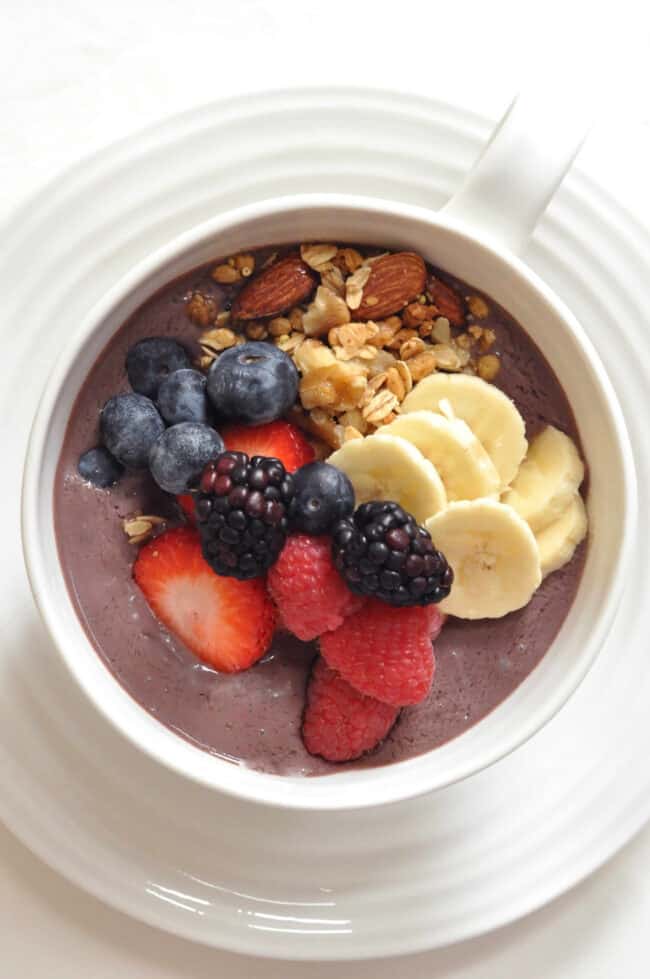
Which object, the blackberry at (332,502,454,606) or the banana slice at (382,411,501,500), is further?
the banana slice at (382,411,501,500)

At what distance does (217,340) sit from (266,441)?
0.48 ft

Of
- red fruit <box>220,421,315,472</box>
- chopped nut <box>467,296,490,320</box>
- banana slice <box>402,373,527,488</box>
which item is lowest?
red fruit <box>220,421,315,472</box>

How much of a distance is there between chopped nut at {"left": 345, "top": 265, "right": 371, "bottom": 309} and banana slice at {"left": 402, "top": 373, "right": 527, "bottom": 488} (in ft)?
0.45

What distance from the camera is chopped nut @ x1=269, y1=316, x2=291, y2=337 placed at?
1296 millimetres

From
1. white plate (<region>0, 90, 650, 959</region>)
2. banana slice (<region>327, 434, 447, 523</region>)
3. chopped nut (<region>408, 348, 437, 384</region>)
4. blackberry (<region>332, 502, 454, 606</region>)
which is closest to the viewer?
blackberry (<region>332, 502, 454, 606</region>)

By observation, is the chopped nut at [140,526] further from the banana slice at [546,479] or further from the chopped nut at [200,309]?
the banana slice at [546,479]

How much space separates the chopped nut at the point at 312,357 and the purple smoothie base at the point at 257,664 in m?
0.13

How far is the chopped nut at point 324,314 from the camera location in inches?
50.3

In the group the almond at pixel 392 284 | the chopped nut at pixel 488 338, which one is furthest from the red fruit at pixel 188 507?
the chopped nut at pixel 488 338

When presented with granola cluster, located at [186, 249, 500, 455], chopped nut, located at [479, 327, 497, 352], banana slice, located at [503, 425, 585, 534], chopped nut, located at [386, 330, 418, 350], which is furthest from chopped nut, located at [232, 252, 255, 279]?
banana slice, located at [503, 425, 585, 534]

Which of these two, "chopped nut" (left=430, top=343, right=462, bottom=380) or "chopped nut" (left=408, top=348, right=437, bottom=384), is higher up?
"chopped nut" (left=430, top=343, right=462, bottom=380)

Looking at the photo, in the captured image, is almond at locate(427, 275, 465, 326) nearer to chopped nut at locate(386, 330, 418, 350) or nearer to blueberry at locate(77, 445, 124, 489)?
chopped nut at locate(386, 330, 418, 350)

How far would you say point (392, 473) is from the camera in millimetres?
1215

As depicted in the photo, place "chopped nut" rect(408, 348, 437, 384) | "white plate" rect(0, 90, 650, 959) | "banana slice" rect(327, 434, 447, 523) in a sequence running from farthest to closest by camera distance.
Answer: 1. "white plate" rect(0, 90, 650, 959)
2. "chopped nut" rect(408, 348, 437, 384)
3. "banana slice" rect(327, 434, 447, 523)
